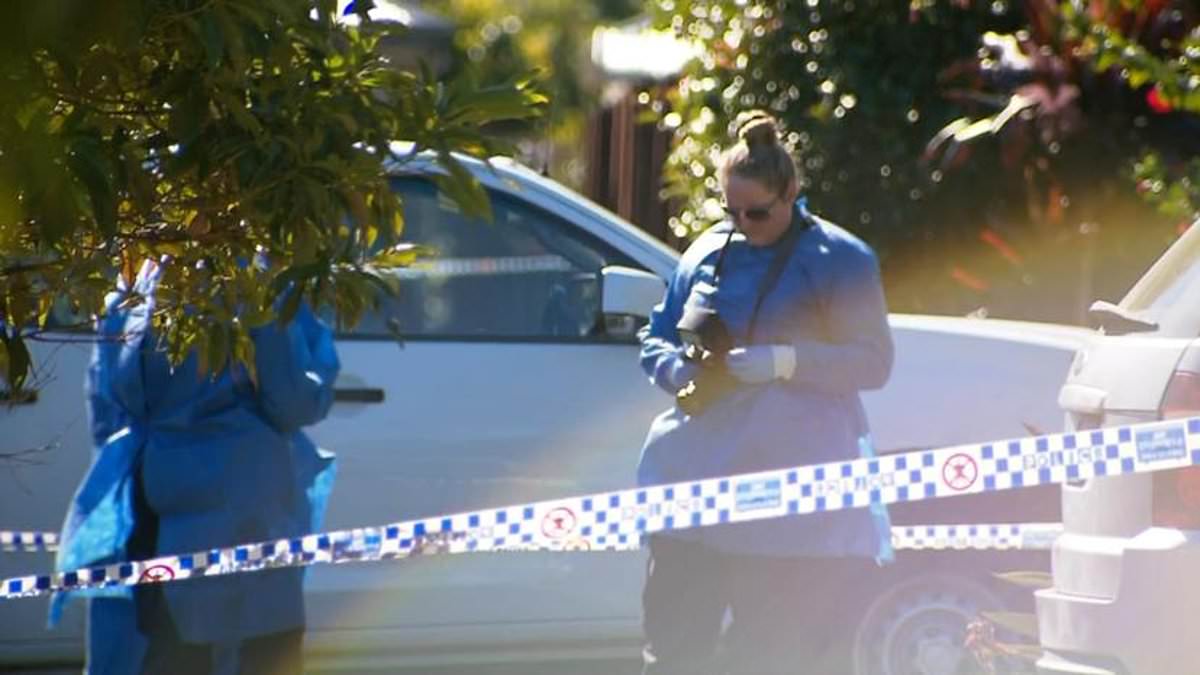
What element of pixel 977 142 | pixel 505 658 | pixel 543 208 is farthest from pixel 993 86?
pixel 505 658

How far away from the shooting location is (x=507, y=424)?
23.6 feet

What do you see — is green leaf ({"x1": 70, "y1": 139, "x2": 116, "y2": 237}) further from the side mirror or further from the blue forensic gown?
the side mirror

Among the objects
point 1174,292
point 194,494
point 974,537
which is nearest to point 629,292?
point 974,537

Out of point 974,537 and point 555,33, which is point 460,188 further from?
point 555,33

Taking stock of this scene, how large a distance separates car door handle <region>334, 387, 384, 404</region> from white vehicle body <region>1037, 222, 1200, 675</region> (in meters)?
2.69

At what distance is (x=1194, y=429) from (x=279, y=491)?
7.65 ft

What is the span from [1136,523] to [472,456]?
2.83 meters

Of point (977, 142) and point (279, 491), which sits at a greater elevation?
point (977, 142)

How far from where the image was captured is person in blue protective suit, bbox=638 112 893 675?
5309mm

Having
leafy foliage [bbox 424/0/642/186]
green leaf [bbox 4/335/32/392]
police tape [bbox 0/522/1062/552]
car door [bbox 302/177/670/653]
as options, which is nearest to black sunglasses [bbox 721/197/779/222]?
police tape [bbox 0/522/1062/552]

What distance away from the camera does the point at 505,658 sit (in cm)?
729

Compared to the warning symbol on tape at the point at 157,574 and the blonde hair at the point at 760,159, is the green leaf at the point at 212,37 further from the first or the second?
the warning symbol on tape at the point at 157,574

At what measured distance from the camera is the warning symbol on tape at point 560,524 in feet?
20.2

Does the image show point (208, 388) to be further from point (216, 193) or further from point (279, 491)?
point (216, 193)
